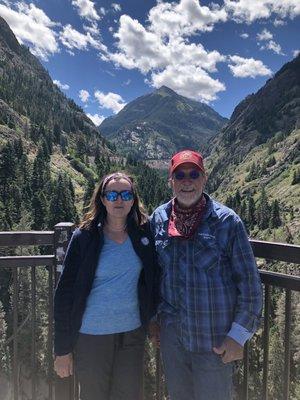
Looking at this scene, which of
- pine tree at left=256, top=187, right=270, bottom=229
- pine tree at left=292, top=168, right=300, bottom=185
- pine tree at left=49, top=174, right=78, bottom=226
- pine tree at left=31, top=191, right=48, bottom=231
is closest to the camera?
pine tree at left=49, top=174, right=78, bottom=226

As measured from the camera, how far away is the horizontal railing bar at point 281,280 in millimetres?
3700

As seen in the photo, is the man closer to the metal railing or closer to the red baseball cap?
the red baseball cap

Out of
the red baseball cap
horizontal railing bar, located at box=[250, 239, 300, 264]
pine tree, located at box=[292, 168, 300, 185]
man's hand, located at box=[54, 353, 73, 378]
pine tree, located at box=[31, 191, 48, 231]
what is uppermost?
pine tree, located at box=[292, 168, 300, 185]

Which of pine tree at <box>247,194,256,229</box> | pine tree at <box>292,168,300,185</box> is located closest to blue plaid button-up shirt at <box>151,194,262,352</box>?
pine tree at <box>247,194,256,229</box>

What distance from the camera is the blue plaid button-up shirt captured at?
3.31 meters

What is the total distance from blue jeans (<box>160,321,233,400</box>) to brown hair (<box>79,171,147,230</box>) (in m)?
0.95

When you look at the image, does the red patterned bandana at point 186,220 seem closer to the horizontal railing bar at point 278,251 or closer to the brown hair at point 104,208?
the brown hair at point 104,208

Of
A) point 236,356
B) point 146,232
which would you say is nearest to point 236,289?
point 236,356

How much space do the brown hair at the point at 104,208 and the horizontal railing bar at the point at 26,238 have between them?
31.5 inches

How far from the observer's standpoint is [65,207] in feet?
276

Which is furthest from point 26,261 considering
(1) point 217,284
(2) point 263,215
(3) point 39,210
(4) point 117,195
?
(2) point 263,215

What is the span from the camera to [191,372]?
3.52 metres

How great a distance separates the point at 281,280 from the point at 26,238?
2.52 metres

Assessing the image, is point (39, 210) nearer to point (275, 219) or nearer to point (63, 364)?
point (275, 219)
